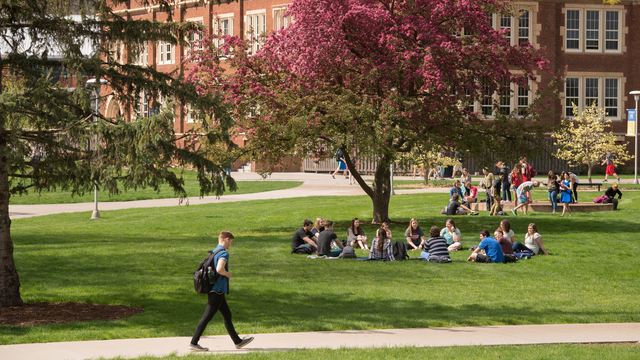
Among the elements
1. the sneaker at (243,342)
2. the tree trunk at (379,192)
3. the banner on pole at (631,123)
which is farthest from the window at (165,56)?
the sneaker at (243,342)

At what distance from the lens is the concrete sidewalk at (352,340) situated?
8.66 metres

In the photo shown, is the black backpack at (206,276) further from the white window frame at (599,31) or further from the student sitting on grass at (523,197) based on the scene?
the white window frame at (599,31)

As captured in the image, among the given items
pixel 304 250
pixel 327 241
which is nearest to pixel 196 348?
pixel 327 241

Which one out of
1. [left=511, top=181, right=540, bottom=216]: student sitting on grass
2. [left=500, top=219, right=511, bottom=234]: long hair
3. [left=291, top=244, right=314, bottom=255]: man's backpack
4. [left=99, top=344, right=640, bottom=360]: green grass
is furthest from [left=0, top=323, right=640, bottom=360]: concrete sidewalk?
[left=511, top=181, right=540, bottom=216]: student sitting on grass

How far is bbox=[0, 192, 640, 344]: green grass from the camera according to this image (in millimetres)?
10852

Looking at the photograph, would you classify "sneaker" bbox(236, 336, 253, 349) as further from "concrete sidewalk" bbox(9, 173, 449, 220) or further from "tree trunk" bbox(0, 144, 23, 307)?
"concrete sidewalk" bbox(9, 173, 449, 220)

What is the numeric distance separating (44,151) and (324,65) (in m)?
12.4

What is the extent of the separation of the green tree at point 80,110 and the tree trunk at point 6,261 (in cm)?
1

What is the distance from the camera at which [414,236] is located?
18656 mm

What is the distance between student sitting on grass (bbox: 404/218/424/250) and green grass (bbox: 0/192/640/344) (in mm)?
334

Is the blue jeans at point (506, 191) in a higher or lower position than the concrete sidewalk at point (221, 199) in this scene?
higher

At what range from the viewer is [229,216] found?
27.9m

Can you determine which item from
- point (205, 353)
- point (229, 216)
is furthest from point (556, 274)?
point (229, 216)

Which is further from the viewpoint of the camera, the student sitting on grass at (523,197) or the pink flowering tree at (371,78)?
the student sitting on grass at (523,197)
